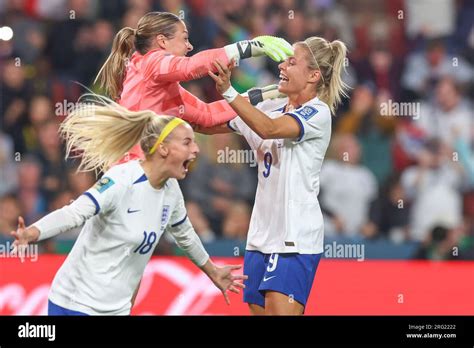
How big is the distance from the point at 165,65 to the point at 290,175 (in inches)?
37.6

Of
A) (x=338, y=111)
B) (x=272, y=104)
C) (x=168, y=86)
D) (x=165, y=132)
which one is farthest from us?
(x=338, y=111)

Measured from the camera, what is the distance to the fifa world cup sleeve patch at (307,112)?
22.6ft

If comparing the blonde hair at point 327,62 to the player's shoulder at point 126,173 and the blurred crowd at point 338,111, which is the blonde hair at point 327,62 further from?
the blurred crowd at point 338,111

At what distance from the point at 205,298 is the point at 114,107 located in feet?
9.84

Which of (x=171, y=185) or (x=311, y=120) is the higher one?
(x=311, y=120)

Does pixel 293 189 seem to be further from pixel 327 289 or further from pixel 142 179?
pixel 327 289

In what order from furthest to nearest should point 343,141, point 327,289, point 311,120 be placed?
point 343,141
point 327,289
point 311,120

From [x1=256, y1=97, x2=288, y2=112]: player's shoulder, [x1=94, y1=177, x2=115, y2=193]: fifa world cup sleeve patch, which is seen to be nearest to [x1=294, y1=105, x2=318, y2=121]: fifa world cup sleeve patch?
[x1=256, y1=97, x2=288, y2=112]: player's shoulder

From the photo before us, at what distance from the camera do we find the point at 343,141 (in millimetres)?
11352

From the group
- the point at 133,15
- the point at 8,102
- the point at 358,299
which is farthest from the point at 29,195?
the point at 358,299

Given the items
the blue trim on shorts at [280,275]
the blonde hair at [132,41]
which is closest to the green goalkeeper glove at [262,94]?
the blonde hair at [132,41]

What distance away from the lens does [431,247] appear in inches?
412

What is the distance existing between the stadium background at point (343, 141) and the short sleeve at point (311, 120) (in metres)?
2.65

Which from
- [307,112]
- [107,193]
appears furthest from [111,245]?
[307,112]
